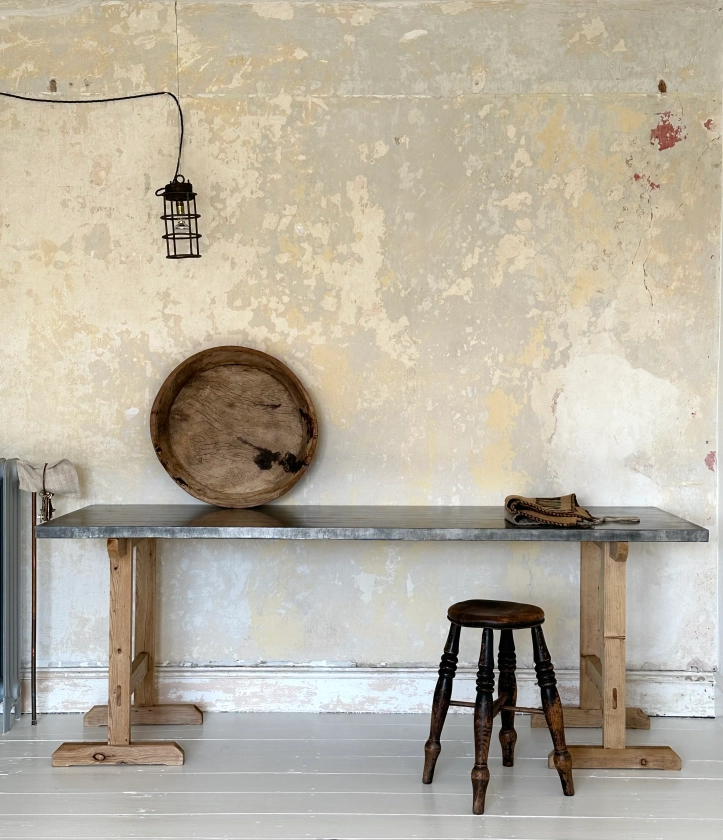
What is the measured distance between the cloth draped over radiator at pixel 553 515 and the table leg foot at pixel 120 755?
163cm

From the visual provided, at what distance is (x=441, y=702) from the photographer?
10.9 feet

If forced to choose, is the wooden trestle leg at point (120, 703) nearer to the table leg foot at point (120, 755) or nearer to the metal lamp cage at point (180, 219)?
the table leg foot at point (120, 755)

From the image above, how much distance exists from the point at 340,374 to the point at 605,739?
6.28 ft

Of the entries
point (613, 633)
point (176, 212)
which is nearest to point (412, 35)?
point (176, 212)

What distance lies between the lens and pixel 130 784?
11.0ft

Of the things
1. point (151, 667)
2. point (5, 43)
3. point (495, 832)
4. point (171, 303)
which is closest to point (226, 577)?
point (151, 667)

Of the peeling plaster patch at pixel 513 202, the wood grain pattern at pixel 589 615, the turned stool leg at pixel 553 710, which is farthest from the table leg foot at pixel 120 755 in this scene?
the peeling plaster patch at pixel 513 202

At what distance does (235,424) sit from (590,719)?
Result: 208 cm

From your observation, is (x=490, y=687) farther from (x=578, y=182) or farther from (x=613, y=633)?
(x=578, y=182)

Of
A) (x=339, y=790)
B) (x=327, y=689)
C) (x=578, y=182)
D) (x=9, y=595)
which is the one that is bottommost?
(x=339, y=790)

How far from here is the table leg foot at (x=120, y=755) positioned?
353 centimetres

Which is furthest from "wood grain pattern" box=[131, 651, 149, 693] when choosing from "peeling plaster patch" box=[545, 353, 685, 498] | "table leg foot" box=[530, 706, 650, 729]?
"peeling plaster patch" box=[545, 353, 685, 498]

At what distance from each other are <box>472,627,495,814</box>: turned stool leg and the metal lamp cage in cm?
215

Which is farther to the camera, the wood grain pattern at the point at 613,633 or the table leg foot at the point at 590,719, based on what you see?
the table leg foot at the point at 590,719
